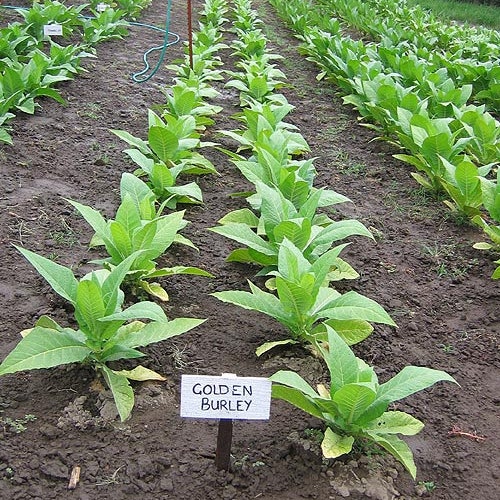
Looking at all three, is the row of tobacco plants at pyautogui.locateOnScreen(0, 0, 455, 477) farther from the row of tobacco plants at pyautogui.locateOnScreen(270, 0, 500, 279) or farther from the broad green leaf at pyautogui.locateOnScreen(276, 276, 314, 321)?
the row of tobacco plants at pyautogui.locateOnScreen(270, 0, 500, 279)

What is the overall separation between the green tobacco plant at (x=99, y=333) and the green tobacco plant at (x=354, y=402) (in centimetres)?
49

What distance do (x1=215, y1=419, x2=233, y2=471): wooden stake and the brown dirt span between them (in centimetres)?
4

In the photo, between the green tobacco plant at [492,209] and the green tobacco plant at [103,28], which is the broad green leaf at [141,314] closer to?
the green tobacco plant at [492,209]

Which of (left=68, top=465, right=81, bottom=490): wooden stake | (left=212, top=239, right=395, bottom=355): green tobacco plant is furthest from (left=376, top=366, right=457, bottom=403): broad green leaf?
(left=68, top=465, right=81, bottom=490): wooden stake

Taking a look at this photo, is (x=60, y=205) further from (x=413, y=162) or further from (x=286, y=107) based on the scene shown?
(x=413, y=162)

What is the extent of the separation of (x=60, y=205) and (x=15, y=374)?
5.13 feet

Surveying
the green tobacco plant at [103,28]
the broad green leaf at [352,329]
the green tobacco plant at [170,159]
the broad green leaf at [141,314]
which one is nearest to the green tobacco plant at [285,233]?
the broad green leaf at [352,329]

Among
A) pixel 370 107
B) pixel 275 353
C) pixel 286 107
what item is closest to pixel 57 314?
pixel 275 353

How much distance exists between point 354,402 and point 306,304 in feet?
1.93

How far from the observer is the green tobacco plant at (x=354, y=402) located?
199 centimetres

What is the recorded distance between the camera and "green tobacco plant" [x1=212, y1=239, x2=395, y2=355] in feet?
8.06

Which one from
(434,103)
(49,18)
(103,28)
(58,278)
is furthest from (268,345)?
(103,28)

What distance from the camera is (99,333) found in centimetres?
229

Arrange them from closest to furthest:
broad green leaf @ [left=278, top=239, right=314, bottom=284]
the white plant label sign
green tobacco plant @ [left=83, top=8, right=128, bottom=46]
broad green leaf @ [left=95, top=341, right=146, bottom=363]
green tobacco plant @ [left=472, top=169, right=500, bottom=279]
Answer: the white plant label sign < broad green leaf @ [left=95, top=341, right=146, bottom=363] < broad green leaf @ [left=278, top=239, right=314, bottom=284] < green tobacco plant @ [left=472, top=169, right=500, bottom=279] < green tobacco plant @ [left=83, top=8, right=128, bottom=46]
